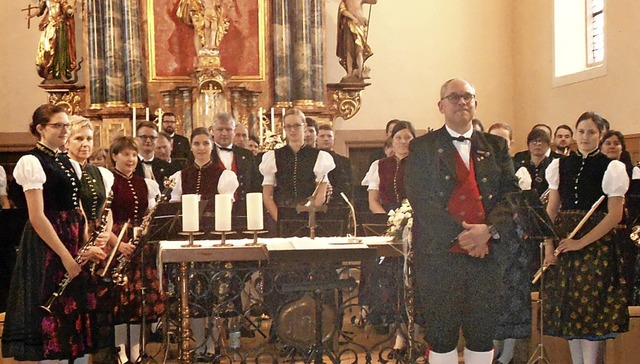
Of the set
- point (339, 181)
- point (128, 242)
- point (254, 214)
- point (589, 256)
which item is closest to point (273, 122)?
point (339, 181)

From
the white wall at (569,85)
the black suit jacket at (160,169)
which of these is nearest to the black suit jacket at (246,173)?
the black suit jacket at (160,169)

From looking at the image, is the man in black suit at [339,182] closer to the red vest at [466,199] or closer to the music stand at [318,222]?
the music stand at [318,222]

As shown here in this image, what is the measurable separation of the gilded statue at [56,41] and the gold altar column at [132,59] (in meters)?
0.75

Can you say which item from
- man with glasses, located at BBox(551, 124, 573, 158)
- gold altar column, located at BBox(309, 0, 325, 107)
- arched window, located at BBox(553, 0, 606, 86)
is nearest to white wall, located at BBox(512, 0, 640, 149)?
arched window, located at BBox(553, 0, 606, 86)

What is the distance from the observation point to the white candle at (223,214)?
16.0ft

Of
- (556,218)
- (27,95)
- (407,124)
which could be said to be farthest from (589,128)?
(27,95)

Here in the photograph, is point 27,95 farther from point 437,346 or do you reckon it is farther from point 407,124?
point 437,346

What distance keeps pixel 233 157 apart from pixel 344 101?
4895 millimetres

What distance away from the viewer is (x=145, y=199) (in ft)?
19.0

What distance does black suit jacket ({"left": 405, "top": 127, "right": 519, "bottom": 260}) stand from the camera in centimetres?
413

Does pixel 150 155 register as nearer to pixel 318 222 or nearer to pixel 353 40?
pixel 318 222

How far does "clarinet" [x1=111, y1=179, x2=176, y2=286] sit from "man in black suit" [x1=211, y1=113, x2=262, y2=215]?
1541 mm

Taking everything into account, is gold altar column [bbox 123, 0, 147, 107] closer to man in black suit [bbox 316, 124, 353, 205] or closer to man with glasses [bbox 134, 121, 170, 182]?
man with glasses [bbox 134, 121, 170, 182]

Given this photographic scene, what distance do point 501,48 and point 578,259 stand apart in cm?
866
